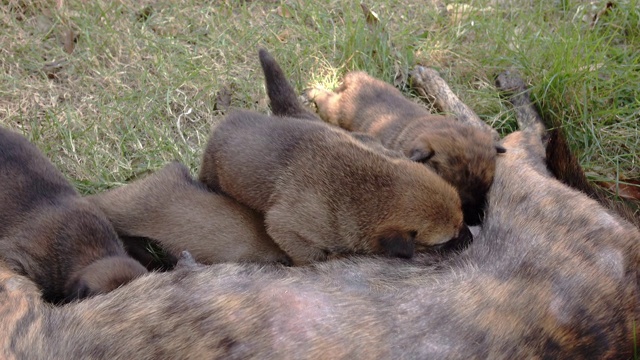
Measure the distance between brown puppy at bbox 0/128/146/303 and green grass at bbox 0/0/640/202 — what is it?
30.5 inches

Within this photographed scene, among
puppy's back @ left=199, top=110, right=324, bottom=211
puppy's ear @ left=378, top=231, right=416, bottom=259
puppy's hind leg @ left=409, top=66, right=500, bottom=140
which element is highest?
Answer: puppy's back @ left=199, top=110, right=324, bottom=211

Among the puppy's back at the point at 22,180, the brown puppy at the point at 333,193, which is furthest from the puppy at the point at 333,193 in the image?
the puppy's back at the point at 22,180

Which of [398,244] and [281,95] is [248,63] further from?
[398,244]

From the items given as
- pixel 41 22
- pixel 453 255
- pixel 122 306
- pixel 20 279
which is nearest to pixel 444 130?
pixel 453 255

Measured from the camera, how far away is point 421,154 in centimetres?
390

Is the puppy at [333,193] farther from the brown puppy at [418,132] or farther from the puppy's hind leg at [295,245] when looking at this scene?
the brown puppy at [418,132]

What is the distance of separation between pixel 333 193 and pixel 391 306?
0.73 metres

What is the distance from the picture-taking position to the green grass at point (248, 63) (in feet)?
15.3

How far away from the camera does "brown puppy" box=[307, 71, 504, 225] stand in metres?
3.81

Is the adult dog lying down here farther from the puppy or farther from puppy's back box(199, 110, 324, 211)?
puppy's back box(199, 110, 324, 211)

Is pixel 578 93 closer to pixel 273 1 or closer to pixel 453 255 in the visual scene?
pixel 453 255

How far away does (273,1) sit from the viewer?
5980mm

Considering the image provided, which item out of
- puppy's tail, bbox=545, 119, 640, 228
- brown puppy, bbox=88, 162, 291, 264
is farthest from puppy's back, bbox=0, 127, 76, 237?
puppy's tail, bbox=545, 119, 640, 228

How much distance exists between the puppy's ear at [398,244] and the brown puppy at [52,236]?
A: 1137 mm
